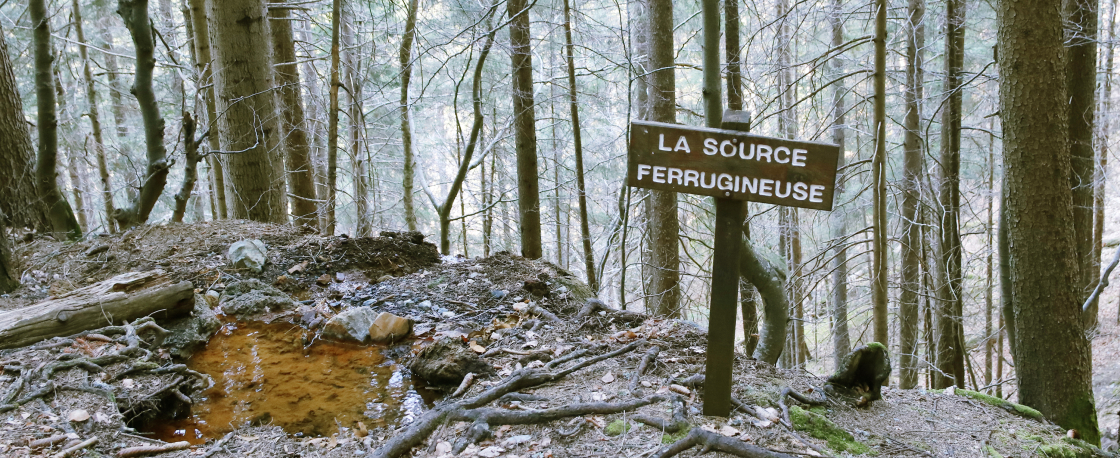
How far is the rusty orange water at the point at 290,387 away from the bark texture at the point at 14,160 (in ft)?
12.1

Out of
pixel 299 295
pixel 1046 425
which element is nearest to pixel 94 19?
pixel 299 295

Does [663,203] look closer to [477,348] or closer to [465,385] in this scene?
[477,348]

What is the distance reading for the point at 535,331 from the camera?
163 inches

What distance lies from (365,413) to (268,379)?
0.83m

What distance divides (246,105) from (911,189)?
7876 mm

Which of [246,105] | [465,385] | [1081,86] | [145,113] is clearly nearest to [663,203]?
[465,385]

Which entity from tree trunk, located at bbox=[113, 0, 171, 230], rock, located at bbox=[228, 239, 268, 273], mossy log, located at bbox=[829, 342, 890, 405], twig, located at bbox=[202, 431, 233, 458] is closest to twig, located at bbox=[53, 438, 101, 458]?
twig, located at bbox=[202, 431, 233, 458]

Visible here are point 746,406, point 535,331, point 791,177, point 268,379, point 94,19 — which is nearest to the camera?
point 791,177

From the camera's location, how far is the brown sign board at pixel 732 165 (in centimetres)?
244

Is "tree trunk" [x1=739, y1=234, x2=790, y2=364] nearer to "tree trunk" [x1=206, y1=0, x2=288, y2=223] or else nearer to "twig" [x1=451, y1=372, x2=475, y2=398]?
"twig" [x1=451, y1=372, x2=475, y2=398]

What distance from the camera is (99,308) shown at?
3.86 m

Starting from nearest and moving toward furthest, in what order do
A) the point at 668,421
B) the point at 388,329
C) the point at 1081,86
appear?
1. the point at 668,421
2. the point at 388,329
3. the point at 1081,86

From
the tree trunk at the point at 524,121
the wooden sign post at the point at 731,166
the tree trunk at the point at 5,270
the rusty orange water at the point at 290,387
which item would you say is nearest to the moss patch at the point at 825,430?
the wooden sign post at the point at 731,166

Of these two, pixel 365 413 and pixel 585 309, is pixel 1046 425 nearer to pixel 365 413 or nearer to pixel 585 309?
pixel 585 309
